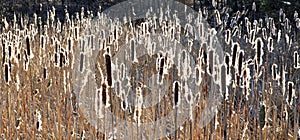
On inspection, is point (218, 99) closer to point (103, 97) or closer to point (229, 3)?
point (103, 97)

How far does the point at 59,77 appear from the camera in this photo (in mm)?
2064

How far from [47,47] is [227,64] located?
184cm

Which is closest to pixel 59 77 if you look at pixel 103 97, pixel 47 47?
pixel 47 47

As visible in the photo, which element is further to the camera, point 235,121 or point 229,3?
point 229,3

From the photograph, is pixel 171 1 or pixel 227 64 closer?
pixel 227 64

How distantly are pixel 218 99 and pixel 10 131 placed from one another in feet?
2.74

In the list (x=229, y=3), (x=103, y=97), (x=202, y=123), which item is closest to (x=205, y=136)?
(x=202, y=123)

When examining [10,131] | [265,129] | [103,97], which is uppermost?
[103,97]

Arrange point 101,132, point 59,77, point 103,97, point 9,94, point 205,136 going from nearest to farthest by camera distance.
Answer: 1. point 103,97
2. point 205,136
3. point 101,132
4. point 9,94
5. point 59,77

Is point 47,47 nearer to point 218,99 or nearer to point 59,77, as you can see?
point 59,77

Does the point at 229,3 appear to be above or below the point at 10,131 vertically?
above

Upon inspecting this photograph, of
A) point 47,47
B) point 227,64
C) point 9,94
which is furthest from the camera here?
point 47,47

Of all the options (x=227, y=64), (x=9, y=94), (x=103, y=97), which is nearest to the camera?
(x=103, y=97)

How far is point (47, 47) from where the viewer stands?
2824 millimetres
